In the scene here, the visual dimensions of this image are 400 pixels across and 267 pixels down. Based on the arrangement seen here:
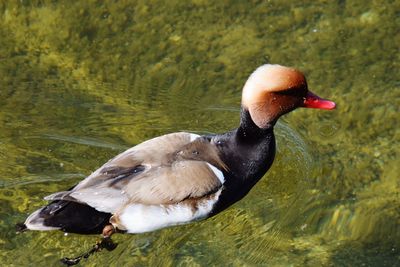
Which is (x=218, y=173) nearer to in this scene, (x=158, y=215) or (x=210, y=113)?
(x=158, y=215)

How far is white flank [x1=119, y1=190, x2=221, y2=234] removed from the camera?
5480 millimetres

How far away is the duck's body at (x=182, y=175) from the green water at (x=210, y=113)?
18 centimetres

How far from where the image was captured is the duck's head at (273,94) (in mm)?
5680

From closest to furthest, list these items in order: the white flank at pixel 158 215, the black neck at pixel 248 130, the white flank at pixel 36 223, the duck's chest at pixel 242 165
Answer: the white flank at pixel 36 223, the white flank at pixel 158 215, the duck's chest at pixel 242 165, the black neck at pixel 248 130

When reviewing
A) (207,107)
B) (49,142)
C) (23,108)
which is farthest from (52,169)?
(207,107)

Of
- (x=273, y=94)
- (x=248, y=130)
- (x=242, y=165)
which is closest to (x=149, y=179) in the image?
(x=242, y=165)

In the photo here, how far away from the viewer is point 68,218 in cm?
543

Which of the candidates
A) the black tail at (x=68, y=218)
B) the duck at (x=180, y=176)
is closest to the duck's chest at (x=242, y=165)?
the duck at (x=180, y=176)

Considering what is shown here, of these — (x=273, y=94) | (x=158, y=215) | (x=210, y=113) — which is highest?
(x=273, y=94)

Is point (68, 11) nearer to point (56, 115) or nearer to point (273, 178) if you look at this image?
point (56, 115)

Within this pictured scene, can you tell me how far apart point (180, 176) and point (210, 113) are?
121 cm

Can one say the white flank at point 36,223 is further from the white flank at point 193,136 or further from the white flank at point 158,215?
the white flank at point 193,136

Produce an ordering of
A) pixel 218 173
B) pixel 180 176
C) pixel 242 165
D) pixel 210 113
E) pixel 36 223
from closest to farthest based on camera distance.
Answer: pixel 36 223 → pixel 180 176 → pixel 218 173 → pixel 242 165 → pixel 210 113

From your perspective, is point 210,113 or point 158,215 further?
point 210,113
